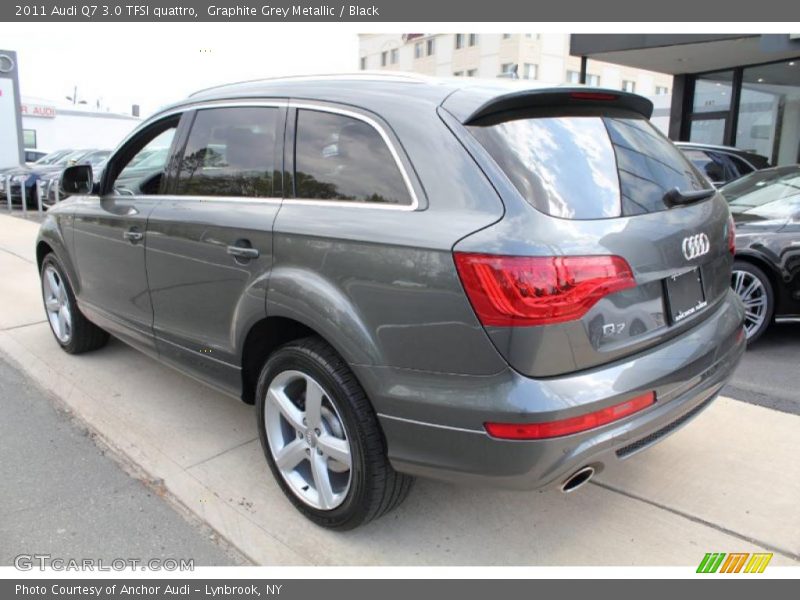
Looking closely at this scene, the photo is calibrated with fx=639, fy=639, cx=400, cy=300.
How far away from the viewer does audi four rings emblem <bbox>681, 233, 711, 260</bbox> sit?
2.47 meters

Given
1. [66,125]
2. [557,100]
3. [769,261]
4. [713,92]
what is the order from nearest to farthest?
[557,100] < [769,261] < [713,92] < [66,125]

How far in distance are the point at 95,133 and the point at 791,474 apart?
46007 millimetres

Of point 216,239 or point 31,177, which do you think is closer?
point 216,239

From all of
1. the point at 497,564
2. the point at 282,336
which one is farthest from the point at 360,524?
the point at 282,336

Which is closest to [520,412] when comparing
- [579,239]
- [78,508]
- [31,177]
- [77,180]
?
[579,239]

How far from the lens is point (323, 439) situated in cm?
265

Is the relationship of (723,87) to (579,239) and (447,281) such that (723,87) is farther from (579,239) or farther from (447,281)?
(447,281)

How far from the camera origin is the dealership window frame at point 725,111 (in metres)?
14.5

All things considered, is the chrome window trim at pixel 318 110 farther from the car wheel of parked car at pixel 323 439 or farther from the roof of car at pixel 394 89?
the car wheel of parked car at pixel 323 439

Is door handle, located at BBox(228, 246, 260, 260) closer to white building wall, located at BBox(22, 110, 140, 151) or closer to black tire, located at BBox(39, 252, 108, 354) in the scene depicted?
black tire, located at BBox(39, 252, 108, 354)

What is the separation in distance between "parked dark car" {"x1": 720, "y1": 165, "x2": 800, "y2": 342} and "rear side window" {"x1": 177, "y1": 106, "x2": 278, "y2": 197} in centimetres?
375

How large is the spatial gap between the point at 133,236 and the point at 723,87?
50.6 feet

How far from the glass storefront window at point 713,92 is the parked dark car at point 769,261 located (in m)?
11.4

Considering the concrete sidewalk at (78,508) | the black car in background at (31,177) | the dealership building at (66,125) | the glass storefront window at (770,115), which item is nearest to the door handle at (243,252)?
the concrete sidewalk at (78,508)
